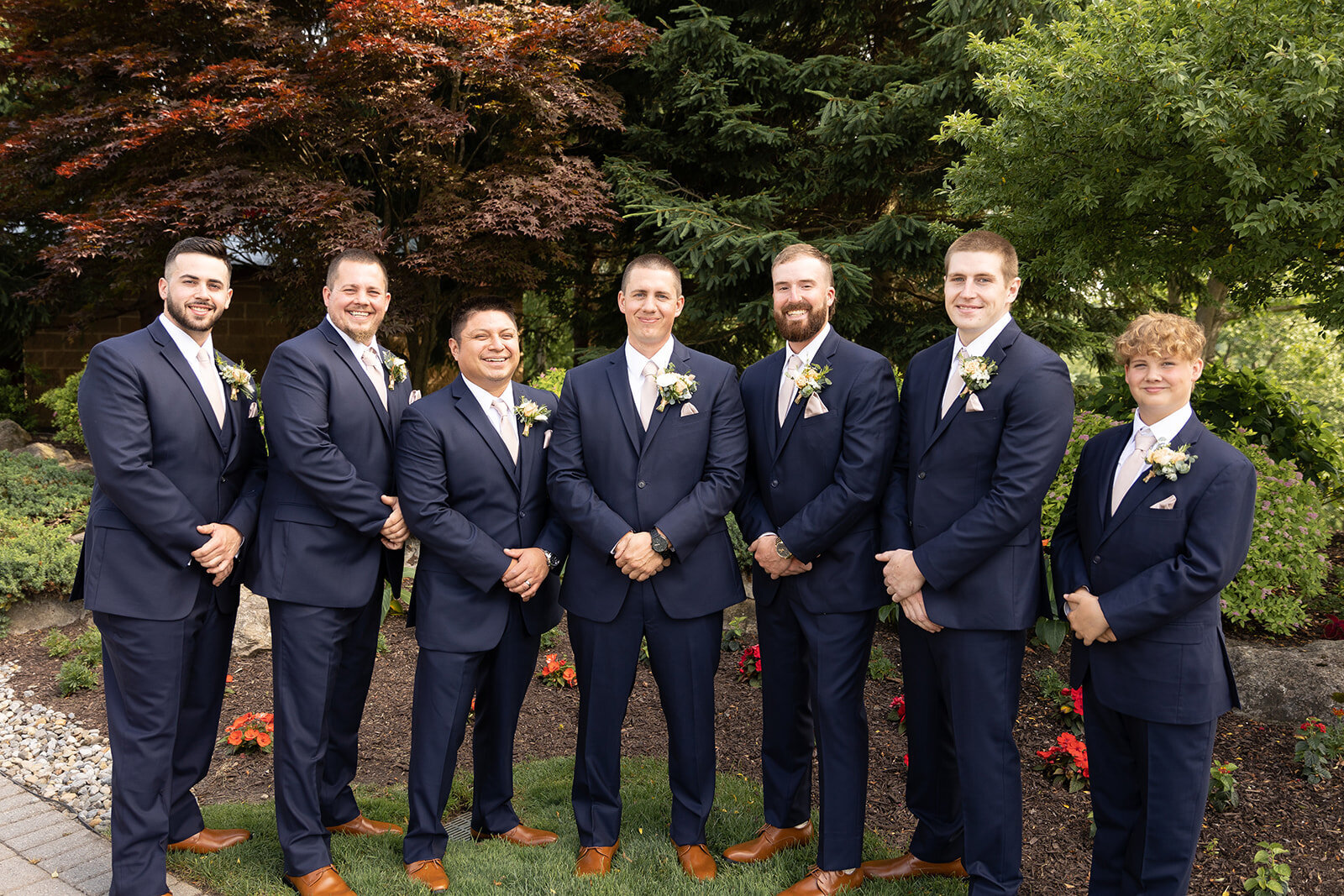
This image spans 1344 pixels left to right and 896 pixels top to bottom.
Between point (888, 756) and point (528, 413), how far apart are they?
113 inches

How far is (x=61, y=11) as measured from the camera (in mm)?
9188

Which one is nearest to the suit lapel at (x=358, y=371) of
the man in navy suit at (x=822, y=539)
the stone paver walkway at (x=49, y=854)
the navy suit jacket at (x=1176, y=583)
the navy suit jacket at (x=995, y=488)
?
the man in navy suit at (x=822, y=539)

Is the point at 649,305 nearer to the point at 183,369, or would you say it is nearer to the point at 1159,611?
the point at 183,369

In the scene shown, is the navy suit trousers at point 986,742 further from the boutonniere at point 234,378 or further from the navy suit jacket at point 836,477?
the boutonniere at point 234,378

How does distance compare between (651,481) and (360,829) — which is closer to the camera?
(651,481)

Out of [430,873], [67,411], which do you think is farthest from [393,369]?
[67,411]

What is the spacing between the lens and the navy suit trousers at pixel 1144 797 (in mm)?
2891

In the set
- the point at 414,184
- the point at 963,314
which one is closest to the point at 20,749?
the point at 963,314

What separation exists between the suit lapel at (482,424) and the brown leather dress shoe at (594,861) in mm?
1588

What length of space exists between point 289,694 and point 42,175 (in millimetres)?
9408

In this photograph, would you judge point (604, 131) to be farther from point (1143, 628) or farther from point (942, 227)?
point (1143, 628)

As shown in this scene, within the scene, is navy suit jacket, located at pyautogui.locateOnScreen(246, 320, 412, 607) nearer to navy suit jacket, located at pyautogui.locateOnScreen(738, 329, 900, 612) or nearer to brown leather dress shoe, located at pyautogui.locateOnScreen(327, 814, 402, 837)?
brown leather dress shoe, located at pyautogui.locateOnScreen(327, 814, 402, 837)

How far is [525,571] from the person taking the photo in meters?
3.67

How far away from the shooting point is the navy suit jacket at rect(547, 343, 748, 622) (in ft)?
11.8
